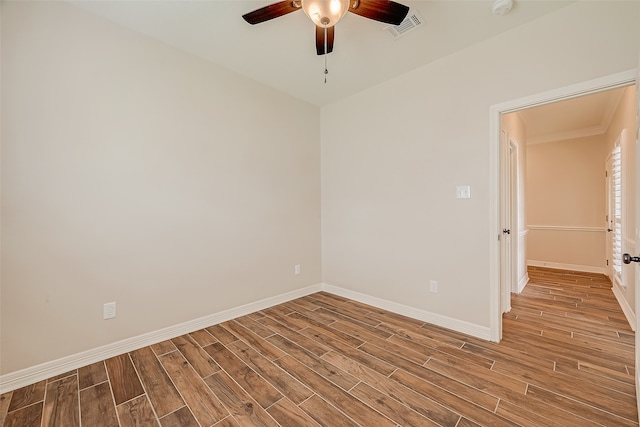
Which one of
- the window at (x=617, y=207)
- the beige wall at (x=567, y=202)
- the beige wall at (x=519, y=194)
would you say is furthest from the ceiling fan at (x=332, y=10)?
the beige wall at (x=567, y=202)

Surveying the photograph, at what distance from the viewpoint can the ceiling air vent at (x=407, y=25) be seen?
6.68 ft

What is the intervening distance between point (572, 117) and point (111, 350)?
6.49 metres

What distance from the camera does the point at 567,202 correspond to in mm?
5125

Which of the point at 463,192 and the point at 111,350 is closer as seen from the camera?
the point at 111,350

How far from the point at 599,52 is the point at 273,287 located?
139 inches

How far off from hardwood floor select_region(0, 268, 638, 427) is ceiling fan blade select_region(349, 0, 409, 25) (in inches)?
93.3

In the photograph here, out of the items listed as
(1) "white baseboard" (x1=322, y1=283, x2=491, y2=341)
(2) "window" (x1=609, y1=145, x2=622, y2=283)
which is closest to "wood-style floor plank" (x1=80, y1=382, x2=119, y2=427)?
(1) "white baseboard" (x1=322, y1=283, x2=491, y2=341)

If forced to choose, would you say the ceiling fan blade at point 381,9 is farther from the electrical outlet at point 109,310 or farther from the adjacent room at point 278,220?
the electrical outlet at point 109,310

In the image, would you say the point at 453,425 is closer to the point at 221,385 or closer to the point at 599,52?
the point at 221,385

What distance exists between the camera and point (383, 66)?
2760 mm

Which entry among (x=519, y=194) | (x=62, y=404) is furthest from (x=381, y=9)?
(x=519, y=194)

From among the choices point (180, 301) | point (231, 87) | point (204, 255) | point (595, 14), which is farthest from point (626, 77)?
point (180, 301)

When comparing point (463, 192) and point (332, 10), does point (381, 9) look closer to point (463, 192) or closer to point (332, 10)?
point (332, 10)

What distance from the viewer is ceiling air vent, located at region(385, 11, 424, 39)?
80.1 inches
